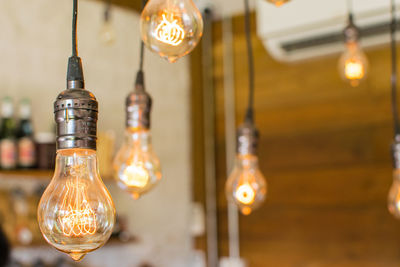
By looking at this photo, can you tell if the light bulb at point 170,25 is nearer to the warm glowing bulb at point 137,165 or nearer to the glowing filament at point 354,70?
the warm glowing bulb at point 137,165

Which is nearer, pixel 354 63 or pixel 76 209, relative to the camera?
pixel 76 209

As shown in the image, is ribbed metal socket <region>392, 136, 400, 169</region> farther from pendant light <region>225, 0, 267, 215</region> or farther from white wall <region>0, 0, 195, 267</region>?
white wall <region>0, 0, 195, 267</region>

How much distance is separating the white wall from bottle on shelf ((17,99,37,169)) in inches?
2.7

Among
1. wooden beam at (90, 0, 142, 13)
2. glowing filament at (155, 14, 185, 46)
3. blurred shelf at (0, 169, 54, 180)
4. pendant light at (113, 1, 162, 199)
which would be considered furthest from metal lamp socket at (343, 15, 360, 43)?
wooden beam at (90, 0, 142, 13)

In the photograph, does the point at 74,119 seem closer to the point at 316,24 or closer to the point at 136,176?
the point at 136,176

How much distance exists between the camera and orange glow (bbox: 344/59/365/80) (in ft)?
4.48

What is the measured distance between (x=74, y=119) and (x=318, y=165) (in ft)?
8.50

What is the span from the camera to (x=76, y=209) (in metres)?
0.50

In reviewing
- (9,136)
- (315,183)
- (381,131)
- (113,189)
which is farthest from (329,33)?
(9,136)

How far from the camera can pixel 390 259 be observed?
8.70 ft

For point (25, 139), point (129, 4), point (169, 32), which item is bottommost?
point (169, 32)

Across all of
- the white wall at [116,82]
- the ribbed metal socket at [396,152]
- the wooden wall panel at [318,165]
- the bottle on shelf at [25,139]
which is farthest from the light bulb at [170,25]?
the wooden wall panel at [318,165]

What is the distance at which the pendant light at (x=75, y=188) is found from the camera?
0.49 metres

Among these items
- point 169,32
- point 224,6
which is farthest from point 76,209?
point 224,6
